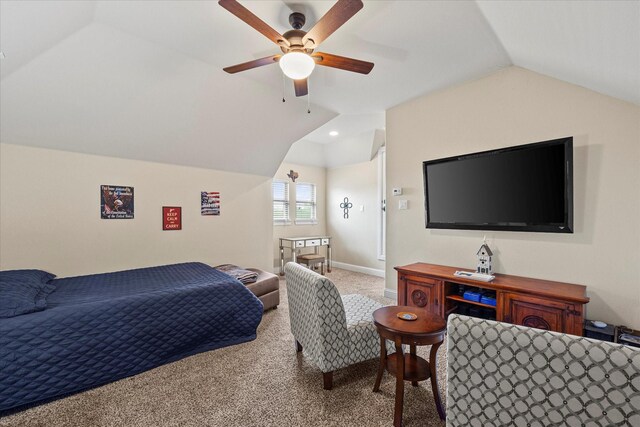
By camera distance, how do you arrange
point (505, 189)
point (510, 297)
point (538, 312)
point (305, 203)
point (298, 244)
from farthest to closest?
point (305, 203) → point (298, 244) → point (505, 189) → point (510, 297) → point (538, 312)

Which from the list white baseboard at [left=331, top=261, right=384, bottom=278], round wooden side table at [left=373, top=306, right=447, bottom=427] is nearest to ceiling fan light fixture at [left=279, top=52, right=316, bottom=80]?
round wooden side table at [left=373, top=306, right=447, bottom=427]

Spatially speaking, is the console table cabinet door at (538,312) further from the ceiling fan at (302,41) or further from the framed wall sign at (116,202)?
the framed wall sign at (116,202)

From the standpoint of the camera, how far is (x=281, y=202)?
5.92 metres

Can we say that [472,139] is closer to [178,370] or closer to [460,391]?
[460,391]

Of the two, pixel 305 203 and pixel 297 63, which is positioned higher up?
pixel 297 63

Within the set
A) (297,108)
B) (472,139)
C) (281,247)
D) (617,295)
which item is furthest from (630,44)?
(281,247)

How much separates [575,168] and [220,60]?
141 inches

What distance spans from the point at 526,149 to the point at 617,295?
1.46m

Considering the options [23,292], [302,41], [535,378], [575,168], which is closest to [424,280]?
[575,168]

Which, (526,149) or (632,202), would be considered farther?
(526,149)

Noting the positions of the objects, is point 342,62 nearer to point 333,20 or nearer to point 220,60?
point 333,20

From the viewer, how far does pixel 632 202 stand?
7.39 feet

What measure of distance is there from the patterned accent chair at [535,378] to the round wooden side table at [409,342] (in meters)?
0.47

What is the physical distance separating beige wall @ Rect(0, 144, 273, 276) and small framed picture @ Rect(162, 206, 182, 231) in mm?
54
